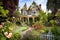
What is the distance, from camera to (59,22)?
81.3 inches

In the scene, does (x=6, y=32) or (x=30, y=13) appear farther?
(x=30, y=13)

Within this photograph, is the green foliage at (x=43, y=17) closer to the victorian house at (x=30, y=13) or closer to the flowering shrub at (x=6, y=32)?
the victorian house at (x=30, y=13)

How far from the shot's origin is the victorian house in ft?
6.92

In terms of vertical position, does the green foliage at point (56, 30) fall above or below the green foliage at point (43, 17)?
below

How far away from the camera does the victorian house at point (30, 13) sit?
6.92ft

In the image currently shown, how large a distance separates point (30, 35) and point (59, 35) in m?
0.30

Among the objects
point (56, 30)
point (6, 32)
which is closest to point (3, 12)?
point (6, 32)

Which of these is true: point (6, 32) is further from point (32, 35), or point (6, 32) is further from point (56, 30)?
point (56, 30)

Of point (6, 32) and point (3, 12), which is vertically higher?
point (3, 12)

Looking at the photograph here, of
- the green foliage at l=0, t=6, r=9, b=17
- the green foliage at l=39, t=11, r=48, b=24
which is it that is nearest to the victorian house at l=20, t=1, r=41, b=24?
the green foliage at l=39, t=11, r=48, b=24

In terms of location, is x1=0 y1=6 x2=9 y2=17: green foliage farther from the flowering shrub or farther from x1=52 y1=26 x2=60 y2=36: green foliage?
x1=52 y1=26 x2=60 y2=36: green foliage

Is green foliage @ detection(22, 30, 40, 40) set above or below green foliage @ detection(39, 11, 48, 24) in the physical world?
below

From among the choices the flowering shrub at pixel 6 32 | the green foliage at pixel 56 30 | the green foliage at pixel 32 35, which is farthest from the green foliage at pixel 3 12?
the green foliage at pixel 56 30

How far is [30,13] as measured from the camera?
2.13 metres
